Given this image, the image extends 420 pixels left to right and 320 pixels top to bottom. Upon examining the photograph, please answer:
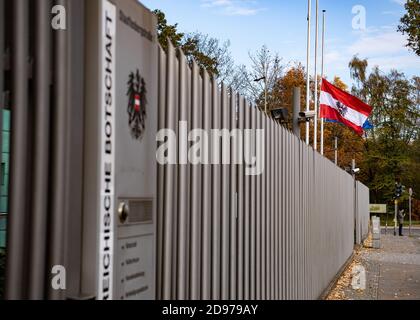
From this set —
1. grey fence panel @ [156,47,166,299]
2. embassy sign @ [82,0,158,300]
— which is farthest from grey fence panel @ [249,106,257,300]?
embassy sign @ [82,0,158,300]

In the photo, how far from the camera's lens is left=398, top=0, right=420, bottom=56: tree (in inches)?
722

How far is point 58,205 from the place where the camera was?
2.37 metres

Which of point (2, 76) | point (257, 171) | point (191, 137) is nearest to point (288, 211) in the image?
point (257, 171)

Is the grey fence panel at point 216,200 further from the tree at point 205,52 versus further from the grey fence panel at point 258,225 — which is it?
the tree at point 205,52

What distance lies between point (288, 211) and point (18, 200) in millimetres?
4729

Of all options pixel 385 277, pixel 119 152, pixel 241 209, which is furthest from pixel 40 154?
pixel 385 277

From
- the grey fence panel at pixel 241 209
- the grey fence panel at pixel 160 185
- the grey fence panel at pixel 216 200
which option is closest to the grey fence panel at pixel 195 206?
the grey fence panel at pixel 216 200

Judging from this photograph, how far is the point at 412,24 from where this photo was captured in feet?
60.9

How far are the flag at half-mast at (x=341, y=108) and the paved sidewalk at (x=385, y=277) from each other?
3901 mm

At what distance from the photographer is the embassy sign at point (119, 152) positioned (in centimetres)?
234

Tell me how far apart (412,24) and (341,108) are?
4394mm

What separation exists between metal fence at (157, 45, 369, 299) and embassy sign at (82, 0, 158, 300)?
55cm

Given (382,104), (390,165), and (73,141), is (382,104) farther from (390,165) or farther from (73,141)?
(73,141)

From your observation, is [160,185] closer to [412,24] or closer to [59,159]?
[59,159]
